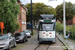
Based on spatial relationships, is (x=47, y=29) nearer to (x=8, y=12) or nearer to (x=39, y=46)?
(x=39, y=46)

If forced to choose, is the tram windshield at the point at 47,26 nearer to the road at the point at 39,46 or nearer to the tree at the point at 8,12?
the road at the point at 39,46

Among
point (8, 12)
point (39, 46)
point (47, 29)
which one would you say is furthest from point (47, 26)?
point (8, 12)

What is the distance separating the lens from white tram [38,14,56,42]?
1520 cm

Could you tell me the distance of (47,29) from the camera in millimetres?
15398

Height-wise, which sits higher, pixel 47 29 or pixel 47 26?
pixel 47 26

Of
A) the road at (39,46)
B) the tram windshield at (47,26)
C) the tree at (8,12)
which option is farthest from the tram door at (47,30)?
the tree at (8,12)

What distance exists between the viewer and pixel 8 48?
1097 cm

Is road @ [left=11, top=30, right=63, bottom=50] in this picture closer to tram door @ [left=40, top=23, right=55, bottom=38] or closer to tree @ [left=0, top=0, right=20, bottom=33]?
tram door @ [left=40, top=23, right=55, bottom=38]

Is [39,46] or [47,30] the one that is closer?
[39,46]


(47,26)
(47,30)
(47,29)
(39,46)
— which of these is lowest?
(39,46)

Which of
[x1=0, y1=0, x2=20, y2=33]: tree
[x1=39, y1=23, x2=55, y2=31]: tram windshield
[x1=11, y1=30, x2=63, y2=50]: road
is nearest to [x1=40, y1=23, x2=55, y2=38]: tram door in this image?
[x1=39, y1=23, x2=55, y2=31]: tram windshield

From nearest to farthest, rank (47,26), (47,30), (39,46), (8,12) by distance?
(39,46), (47,30), (47,26), (8,12)

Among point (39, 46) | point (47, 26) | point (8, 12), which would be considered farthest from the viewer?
point (8, 12)

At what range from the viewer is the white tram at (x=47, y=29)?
15.2 metres
